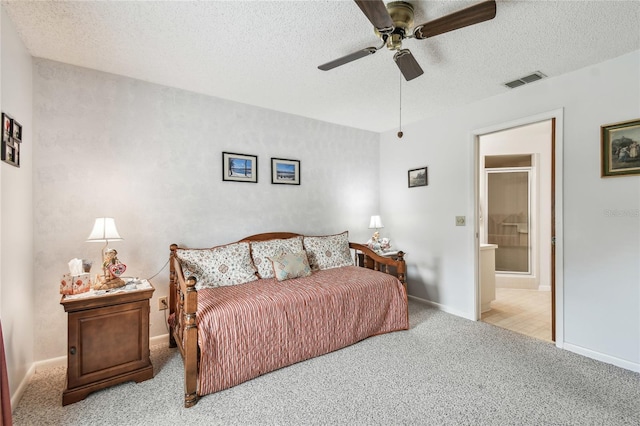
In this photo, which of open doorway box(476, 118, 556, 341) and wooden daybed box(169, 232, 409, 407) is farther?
open doorway box(476, 118, 556, 341)

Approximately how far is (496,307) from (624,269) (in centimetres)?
167

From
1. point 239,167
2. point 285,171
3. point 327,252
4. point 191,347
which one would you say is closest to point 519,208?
point 327,252

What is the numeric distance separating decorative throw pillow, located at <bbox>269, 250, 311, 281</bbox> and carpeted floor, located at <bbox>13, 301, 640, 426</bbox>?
789 mm

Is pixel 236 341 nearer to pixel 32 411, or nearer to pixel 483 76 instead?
pixel 32 411

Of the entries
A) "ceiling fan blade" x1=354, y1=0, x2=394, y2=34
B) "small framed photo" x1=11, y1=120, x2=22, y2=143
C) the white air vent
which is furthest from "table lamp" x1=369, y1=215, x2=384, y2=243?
"small framed photo" x1=11, y1=120, x2=22, y2=143

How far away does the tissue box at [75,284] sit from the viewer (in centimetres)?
204

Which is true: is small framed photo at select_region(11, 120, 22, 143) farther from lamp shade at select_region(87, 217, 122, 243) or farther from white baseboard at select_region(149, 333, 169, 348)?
white baseboard at select_region(149, 333, 169, 348)

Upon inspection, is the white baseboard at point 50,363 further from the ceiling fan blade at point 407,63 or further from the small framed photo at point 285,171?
the ceiling fan blade at point 407,63

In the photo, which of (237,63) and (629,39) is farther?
(237,63)

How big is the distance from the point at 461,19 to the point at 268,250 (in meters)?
2.44

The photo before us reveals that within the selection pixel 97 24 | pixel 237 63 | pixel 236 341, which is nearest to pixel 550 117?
pixel 237 63

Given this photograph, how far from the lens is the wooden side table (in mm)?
1914

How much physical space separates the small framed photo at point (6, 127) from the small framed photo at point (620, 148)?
4181 mm

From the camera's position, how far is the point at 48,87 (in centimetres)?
232
